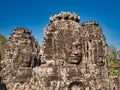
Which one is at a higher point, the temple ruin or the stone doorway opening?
the temple ruin

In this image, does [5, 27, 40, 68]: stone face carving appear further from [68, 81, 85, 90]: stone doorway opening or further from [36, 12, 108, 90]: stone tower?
[68, 81, 85, 90]: stone doorway opening

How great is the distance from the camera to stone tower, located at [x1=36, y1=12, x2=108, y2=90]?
13164 mm

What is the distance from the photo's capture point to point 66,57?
539 inches

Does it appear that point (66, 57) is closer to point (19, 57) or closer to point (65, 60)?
point (65, 60)

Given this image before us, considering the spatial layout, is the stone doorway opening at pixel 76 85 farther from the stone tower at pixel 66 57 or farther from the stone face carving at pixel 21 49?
the stone face carving at pixel 21 49

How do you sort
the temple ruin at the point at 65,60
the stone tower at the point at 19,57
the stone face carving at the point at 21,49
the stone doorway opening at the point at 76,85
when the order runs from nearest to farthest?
1. the temple ruin at the point at 65,60
2. the stone doorway opening at the point at 76,85
3. the stone tower at the point at 19,57
4. the stone face carving at the point at 21,49

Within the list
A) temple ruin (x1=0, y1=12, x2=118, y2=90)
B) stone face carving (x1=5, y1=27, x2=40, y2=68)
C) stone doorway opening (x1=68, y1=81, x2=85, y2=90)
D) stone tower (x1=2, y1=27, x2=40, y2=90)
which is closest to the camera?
temple ruin (x1=0, y1=12, x2=118, y2=90)

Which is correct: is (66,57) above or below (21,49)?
below

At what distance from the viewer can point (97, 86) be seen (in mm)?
13758

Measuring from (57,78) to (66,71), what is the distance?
0.51 metres

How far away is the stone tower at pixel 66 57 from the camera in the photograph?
13.2m

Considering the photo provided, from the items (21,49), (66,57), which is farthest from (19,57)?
(66,57)

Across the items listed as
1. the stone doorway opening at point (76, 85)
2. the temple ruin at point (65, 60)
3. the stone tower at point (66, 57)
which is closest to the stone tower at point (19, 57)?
the temple ruin at point (65, 60)

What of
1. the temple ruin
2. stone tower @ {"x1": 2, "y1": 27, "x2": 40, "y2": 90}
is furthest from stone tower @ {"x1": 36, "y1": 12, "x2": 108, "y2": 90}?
stone tower @ {"x1": 2, "y1": 27, "x2": 40, "y2": 90}
